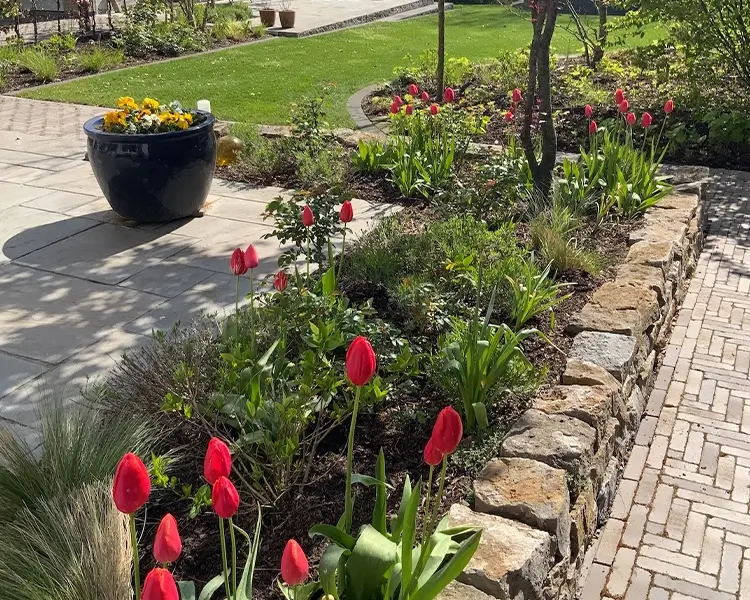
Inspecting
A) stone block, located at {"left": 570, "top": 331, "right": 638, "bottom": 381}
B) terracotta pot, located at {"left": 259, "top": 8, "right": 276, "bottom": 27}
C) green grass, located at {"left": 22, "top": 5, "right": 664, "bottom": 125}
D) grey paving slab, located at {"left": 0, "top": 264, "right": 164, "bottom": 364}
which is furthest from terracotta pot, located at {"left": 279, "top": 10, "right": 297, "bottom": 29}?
stone block, located at {"left": 570, "top": 331, "right": 638, "bottom": 381}

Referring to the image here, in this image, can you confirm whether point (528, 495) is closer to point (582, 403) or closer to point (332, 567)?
point (582, 403)

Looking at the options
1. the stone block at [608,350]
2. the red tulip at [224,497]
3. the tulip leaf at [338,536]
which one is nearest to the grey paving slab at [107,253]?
the stone block at [608,350]

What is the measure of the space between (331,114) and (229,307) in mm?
5388

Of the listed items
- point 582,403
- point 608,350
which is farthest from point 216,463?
point 608,350

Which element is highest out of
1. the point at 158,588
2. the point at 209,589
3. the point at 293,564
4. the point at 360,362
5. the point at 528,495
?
the point at 360,362

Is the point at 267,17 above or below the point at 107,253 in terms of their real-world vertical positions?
above

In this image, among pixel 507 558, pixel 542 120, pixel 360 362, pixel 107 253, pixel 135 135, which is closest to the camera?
pixel 360 362

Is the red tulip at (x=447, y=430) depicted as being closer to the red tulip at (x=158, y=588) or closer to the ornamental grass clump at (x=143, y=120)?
the red tulip at (x=158, y=588)

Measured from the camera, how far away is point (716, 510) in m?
3.24

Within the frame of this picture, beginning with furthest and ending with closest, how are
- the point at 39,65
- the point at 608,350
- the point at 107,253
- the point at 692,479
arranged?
the point at 39,65 < the point at 107,253 < the point at 608,350 < the point at 692,479

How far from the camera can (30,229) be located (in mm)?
5605

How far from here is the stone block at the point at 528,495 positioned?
2.56m

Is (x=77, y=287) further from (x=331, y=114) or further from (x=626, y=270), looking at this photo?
(x=331, y=114)

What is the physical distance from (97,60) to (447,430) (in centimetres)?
1168
